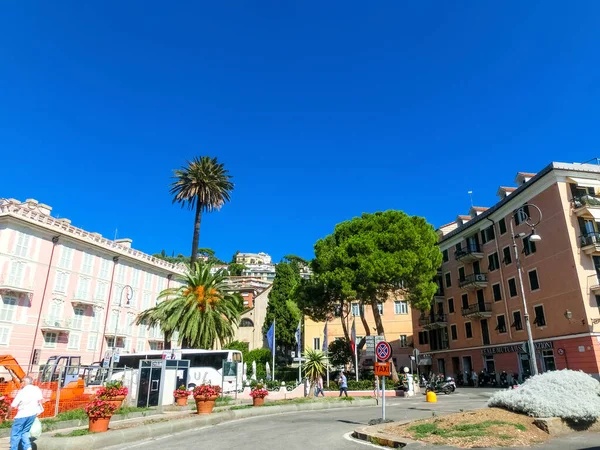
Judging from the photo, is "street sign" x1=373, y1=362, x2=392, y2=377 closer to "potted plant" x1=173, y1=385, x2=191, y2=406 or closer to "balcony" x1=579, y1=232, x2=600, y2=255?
"potted plant" x1=173, y1=385, x2=191, y2=406

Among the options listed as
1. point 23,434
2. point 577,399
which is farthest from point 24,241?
point 577,399

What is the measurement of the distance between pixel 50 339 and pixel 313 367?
27.1 m

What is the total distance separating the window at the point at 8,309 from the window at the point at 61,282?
435cm

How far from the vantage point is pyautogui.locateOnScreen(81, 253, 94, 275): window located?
4481 cm

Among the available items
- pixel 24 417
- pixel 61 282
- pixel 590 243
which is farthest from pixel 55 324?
pixel 590 243

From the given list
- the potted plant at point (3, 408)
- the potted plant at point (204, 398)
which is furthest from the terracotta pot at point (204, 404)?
the potted plant at point (3, 408)

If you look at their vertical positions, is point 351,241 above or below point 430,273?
above

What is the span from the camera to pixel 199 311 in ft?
121

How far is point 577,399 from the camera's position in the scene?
436 inches

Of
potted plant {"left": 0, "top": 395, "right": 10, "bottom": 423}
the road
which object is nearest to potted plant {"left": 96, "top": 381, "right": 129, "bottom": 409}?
potted plant {"left": 0, "top": 395, "right": 10, "bottom": 423}

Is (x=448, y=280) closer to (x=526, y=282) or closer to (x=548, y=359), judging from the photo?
(x=526, y=282)

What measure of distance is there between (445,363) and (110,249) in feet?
130

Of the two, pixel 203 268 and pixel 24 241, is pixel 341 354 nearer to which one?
pixel 203 268

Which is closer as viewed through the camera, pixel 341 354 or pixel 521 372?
pixel 521 372
